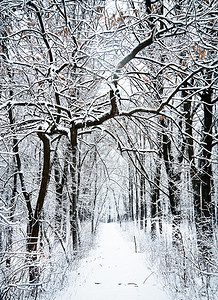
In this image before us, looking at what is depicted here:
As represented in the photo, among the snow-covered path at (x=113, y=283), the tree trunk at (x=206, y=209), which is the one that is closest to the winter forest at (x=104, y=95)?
the tree trunk at (x=206, y=209)

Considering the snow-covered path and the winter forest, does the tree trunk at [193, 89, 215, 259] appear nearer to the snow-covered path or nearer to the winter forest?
the winter forest

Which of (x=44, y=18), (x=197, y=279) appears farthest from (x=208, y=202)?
(x=44, y=18)

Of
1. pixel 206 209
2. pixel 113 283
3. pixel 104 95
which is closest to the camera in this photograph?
pixel 104 95

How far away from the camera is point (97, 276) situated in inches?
248

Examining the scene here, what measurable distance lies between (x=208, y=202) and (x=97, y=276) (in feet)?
12.5

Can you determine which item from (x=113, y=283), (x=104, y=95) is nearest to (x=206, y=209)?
(x=113, y=283)

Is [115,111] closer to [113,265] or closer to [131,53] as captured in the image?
[131,53]

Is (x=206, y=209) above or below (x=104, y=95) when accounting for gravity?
below

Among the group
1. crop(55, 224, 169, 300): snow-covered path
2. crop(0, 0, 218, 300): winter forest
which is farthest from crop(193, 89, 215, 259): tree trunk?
crop(55, 224, 169, 300): snow-covered path

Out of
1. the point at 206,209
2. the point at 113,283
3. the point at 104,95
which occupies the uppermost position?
the point at 104,95

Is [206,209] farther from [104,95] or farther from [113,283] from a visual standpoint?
[104,95]

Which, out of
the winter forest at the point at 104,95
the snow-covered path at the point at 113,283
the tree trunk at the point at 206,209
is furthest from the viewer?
the snow-covered path at the point at 113,283

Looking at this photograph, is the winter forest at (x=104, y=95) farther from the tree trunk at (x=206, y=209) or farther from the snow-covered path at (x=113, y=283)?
the snow-covered path at (x=113, y=283)

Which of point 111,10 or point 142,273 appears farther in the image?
point 142,273
